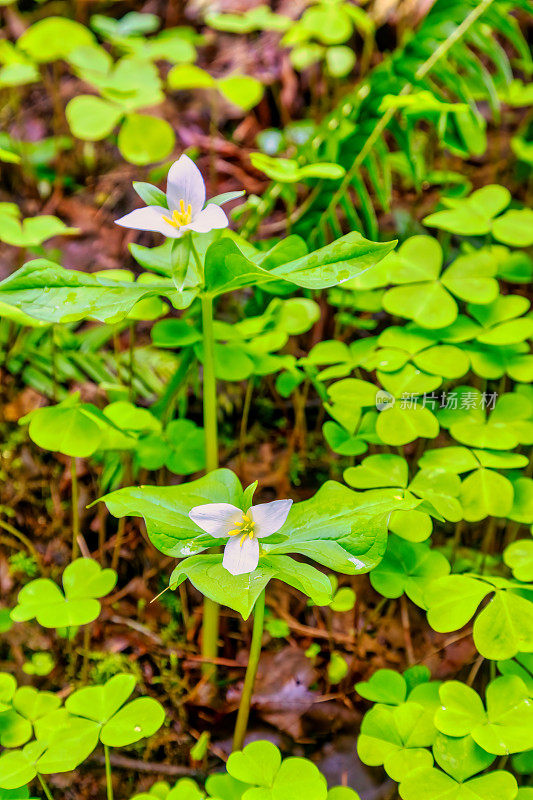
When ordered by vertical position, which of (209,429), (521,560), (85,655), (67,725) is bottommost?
(85,655)

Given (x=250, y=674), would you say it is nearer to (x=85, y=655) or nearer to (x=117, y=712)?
(x=117, y=712)

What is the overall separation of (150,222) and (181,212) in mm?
91

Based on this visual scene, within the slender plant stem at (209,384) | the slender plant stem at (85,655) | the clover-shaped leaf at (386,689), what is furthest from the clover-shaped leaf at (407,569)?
the slender plant stem at (85,655)

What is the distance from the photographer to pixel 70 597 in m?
1.37

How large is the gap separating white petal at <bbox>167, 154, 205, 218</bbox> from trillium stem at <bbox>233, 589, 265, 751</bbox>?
73 cm

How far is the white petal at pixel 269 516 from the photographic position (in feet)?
3.29

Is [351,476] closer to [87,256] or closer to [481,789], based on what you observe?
[481,789]

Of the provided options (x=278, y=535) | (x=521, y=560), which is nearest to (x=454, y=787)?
(x=521, y=560)

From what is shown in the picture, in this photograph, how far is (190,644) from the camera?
1535mm

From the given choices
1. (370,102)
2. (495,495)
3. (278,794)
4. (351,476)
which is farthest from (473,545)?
(370,102)

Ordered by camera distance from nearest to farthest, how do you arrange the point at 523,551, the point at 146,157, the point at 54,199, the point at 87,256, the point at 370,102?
1. the point at 523,551
2. the point at 370,102
3. the point at 146,157
4. the point at 87,256
5. the point at 54,199

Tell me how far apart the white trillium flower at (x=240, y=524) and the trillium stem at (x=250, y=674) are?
15cm

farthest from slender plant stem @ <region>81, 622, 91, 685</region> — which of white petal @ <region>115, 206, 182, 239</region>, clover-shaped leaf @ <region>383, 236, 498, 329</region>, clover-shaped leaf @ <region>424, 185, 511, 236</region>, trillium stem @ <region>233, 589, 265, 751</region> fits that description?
clover-shaped leaf @ <region>424, 185, 511, 236</region>

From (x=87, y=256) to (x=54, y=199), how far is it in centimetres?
36
